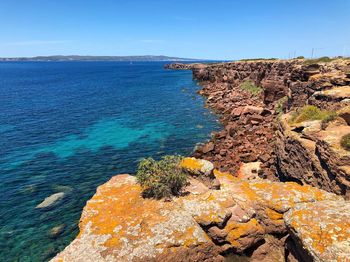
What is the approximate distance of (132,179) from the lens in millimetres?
15164

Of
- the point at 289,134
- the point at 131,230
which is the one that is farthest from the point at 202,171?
the point at 289,134

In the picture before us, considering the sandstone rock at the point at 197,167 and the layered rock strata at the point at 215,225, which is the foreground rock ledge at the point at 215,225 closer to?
the layered rock strata at the point at 215,225

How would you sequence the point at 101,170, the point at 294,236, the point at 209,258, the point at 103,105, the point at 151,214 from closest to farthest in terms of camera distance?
the point at 294,236 < the point at 209,258 < the point at 151,214 < the point at 101,170 < the point at 103,105

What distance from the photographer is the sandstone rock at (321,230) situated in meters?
7.61

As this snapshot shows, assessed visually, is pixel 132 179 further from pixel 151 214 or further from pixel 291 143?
pixel 291 143

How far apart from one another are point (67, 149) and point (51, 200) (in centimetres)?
1359

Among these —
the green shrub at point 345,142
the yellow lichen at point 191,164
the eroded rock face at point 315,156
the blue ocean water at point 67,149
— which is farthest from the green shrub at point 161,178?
the blue ocean water at point 67,149

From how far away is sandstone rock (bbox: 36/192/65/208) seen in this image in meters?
22.5

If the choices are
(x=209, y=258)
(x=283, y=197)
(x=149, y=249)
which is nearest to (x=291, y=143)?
(x=283, y=197)

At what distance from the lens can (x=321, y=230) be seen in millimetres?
8352

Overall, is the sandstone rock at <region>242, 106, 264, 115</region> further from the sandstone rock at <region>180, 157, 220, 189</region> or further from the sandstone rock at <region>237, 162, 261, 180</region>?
the sandstone rock at <region>180, 157, 220, 189</region>

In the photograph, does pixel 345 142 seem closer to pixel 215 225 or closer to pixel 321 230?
pixel 321 230

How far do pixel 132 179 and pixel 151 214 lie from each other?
4.08 metres

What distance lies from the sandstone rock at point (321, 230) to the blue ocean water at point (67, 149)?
15445 millimetres
